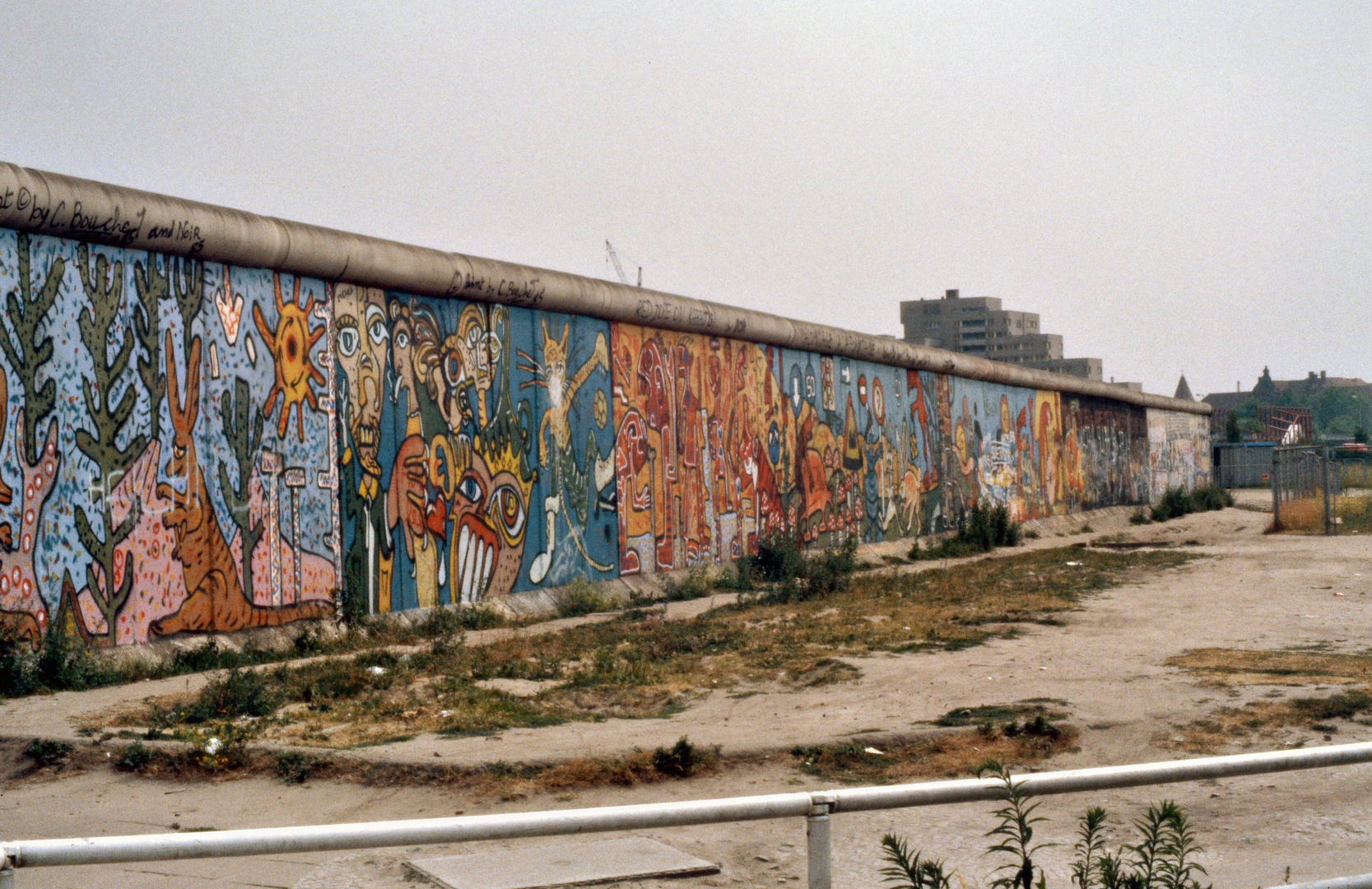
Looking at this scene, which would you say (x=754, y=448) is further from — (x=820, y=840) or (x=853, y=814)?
(x=820, y=840)

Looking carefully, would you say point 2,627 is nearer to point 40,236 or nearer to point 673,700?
point 40,236

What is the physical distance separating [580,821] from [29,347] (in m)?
8.10

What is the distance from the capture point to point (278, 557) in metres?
11.8

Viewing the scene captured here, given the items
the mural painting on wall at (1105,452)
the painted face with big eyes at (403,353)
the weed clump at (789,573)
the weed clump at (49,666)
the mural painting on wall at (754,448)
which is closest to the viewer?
the weed clump at (49,666)

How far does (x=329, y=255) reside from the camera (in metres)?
12.4

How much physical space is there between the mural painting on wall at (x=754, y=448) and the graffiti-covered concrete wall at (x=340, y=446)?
0.18ft

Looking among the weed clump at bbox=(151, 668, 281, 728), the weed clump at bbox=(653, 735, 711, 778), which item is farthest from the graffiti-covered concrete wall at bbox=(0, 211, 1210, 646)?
the weed clump at bbox=(653, 735, 711, 778)

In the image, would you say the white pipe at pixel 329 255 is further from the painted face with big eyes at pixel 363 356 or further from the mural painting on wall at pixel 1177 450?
the mural painting on wall at pixel 1177 450

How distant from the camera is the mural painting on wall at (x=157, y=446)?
9664mm

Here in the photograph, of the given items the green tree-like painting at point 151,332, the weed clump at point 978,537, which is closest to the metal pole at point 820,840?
the green tree-like painting at point 151,332

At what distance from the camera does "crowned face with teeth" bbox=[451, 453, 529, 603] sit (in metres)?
14.0

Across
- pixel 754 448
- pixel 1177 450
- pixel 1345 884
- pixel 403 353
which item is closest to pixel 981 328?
pixel 1177 450

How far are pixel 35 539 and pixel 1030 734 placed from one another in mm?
7215

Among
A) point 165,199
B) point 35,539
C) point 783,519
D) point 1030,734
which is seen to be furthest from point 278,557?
point 783,519
